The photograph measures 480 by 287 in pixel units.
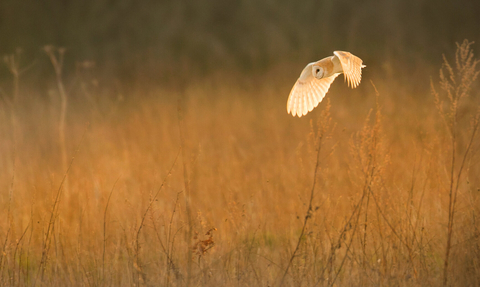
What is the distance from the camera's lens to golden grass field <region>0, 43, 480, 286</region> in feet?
6.16

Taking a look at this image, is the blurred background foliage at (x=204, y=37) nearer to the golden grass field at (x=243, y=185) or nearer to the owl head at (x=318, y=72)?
the golden grass field at (x=243, y=185)

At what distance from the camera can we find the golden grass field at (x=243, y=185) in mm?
1877

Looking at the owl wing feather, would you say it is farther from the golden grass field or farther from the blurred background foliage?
the blurred background foliage

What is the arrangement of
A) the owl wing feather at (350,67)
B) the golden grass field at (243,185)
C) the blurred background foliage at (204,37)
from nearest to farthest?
the owl wing feather at (350,67)
the golden grass field at (243,185)
the blurred background foliage at (204,37)

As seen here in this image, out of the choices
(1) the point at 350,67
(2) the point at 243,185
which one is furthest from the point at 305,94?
(2) the point at 243,185

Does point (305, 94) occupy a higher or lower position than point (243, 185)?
higher

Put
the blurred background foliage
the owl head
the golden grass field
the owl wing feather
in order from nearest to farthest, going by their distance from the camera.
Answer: the owl wing feather < the owl head < the golden grass field < the blurred background foliage

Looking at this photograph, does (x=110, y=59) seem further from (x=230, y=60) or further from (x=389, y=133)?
(x=389, y=133)

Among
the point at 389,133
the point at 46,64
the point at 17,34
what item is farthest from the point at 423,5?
the point at 17,34

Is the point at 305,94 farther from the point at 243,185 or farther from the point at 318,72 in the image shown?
the point at 243,185

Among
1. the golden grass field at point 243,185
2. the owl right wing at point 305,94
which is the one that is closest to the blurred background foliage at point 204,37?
the golden grass field at point 243,185

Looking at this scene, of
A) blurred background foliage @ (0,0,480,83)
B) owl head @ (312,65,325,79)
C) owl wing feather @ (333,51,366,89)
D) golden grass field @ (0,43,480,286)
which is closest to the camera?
owl wing feather @ (333,51,366,89)

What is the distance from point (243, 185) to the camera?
334 cm

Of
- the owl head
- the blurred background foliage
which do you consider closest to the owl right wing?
the owl head
